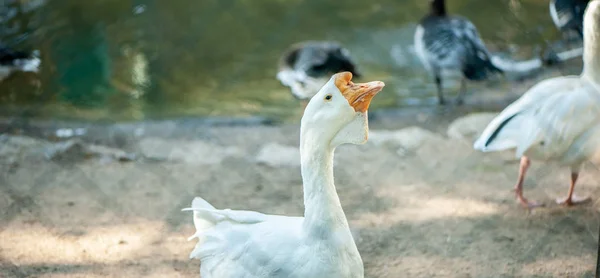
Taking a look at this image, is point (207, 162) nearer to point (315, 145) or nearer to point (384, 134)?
point (384, 134)

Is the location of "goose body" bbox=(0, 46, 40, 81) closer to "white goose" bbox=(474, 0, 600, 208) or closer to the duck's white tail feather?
the duck's white tail feather

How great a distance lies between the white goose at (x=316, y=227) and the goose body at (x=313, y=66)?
312 cm

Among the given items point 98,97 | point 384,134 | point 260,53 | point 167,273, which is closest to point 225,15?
point 260,53

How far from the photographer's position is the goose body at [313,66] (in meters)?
5.90

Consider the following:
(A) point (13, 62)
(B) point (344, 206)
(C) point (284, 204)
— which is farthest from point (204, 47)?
(B) point (344, 206)

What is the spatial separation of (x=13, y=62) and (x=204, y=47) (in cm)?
186

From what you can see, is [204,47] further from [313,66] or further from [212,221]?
[212,221]

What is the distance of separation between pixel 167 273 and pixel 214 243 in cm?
64

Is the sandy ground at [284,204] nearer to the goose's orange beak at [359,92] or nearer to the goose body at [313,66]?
the goose body at [313,66]

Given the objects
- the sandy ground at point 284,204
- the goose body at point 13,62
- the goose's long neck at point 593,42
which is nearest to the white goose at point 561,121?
the goose's long neck at point 593,42

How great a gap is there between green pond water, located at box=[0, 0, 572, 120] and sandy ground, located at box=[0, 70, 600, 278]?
1135mm

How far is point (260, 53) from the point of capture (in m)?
7.35

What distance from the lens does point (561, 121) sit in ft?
12.7

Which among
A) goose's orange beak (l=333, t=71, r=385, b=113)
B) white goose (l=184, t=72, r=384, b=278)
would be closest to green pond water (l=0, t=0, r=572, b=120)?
white goose (l=184, t=72, r=384, b=278)
